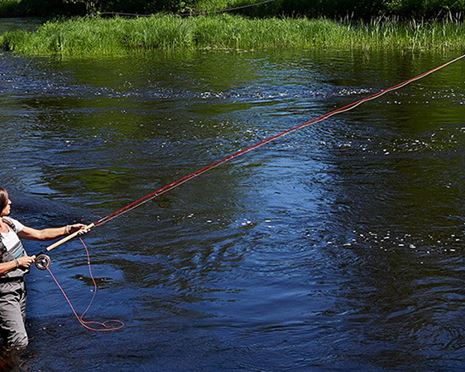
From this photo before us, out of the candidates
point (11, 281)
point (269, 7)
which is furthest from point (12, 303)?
point (269, 7)

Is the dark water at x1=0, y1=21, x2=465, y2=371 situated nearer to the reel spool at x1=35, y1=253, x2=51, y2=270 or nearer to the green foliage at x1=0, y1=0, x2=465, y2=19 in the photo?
the reel spool at x1=35, y1=253, x2=51, y2=270

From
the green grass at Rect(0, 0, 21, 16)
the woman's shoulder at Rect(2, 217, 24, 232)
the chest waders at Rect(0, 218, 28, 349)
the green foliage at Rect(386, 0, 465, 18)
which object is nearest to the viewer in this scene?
the chest waders at Rect(0, 218, 28, 349)

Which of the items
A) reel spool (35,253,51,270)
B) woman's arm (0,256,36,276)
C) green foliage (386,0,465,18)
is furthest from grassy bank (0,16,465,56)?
woman's arm (0,256,36,276)

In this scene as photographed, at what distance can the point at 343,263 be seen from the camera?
8.08m

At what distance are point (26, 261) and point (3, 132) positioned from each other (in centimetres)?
987

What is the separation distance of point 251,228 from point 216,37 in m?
21.0

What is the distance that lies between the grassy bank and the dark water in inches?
357

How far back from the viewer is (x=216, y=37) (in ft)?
96.4

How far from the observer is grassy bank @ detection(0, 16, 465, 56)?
27.7 meters

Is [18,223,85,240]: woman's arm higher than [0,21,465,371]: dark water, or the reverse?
[18,223,85,240]: woman's arm

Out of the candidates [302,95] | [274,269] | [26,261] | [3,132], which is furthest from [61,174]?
[302,95]

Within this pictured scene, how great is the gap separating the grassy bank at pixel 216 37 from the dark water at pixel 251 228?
9056mm

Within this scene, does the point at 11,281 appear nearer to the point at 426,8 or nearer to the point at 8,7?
the point at 426,8

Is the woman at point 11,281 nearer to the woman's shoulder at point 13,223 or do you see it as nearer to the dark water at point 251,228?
the woman's shoulder at point 13,223
